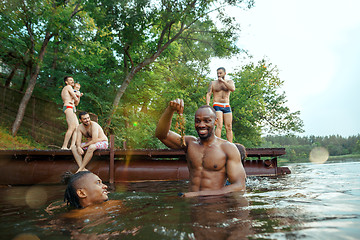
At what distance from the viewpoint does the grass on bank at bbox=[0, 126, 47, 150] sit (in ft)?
39.1

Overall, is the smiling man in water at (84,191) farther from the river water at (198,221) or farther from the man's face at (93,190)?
the river water at (198,221)

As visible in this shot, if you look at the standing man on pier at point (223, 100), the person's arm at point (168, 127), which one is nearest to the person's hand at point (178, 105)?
the person's arm at point (168, 127)

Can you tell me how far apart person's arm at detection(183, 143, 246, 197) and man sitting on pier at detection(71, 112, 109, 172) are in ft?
14.2

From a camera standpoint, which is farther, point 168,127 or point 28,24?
point 28,24

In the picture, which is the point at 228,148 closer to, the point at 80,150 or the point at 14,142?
the point at 80,150

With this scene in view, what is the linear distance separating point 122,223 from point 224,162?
1.54m

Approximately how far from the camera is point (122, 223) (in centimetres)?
224

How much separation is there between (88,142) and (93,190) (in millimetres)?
3793

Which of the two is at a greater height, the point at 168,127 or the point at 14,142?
the point at 168,127

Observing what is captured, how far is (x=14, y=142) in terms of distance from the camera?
41.5 feet

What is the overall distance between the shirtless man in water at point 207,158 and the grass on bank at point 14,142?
38.8ft

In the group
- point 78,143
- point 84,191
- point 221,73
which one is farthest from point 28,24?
point 84,191

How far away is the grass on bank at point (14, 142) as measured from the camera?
11917mm

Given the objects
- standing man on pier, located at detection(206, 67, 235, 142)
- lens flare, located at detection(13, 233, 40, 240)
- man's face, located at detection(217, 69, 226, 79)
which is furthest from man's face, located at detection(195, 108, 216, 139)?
man's face, located at detection(217, 69, 226, 79)
